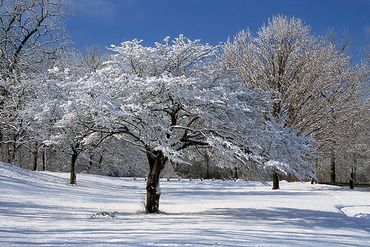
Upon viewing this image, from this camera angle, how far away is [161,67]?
583 inches

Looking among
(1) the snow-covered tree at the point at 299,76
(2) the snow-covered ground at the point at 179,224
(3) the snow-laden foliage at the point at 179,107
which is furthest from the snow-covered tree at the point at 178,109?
(1) the snow-covered tree at the point at 299,76

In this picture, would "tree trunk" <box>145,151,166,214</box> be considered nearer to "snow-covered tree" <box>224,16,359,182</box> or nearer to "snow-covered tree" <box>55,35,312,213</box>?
"snow-covered tree" <box>55,35,312,213</box>

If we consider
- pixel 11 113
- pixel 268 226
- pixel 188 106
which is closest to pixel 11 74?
pixel 11 113

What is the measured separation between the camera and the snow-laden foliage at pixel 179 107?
13109mm

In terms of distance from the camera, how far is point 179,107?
14.3 m

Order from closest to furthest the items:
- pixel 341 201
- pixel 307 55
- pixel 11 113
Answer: pixel 341 201, pixel 11 113, pixel 307 55

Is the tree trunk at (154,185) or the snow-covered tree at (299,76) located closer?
the tree trunk at (154,185)

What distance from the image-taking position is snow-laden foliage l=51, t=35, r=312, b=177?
1311 cm

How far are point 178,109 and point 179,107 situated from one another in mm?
141

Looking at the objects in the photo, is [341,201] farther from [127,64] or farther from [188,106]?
[127,64]

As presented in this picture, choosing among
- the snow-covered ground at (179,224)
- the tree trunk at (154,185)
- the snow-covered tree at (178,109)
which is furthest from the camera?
the tree trunk at (154,185)

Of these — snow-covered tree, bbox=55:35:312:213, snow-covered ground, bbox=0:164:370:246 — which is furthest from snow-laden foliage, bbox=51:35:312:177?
snow-covered ground, bbox=0:164:370:246

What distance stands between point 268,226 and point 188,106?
14.3ft

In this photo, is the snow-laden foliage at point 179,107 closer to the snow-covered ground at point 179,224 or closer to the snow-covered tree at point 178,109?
the snow-covered tree at point 178,109
